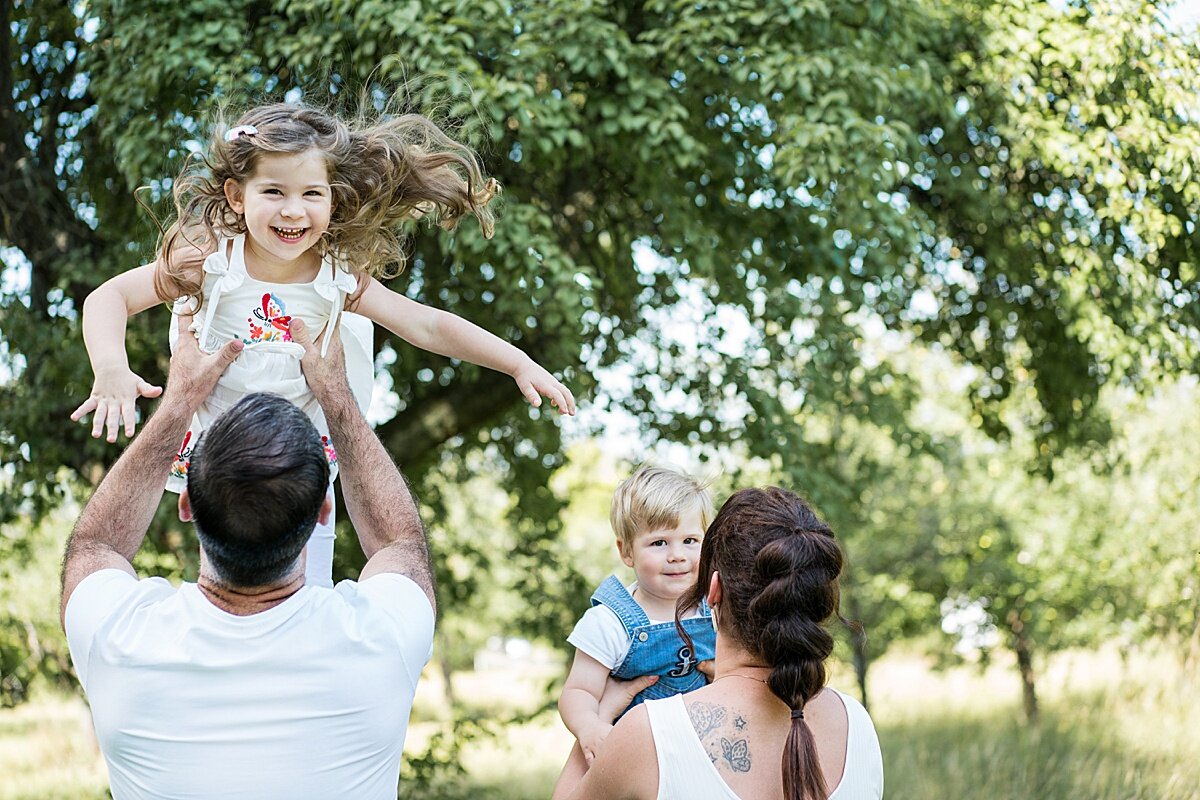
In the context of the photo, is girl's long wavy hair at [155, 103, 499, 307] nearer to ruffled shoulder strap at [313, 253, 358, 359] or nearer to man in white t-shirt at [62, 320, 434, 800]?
ruffled shoulder strap at [313, 253, 358, 359]

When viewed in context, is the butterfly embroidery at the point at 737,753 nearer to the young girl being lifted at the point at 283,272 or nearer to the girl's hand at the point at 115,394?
the young girl being lifted at the point at 283,272

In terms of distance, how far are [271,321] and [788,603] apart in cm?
139

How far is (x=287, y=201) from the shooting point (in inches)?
106

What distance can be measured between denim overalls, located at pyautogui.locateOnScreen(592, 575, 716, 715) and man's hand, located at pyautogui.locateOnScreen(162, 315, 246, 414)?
100cm

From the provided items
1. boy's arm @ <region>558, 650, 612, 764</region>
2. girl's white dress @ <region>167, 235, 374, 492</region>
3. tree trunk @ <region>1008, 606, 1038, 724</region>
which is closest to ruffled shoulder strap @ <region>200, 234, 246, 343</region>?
girl's white dress @ <region>167, 235, 374, 492</region>

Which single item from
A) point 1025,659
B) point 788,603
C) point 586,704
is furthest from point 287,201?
point 1025,659

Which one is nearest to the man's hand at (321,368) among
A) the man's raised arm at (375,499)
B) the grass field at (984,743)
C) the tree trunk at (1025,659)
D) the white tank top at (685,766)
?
Result: the man's raised arm at (375,499)

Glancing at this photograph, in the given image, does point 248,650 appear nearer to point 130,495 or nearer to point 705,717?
point 130,495

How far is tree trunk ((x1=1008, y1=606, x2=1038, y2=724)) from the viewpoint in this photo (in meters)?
10.8

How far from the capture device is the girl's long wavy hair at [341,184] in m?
2.75

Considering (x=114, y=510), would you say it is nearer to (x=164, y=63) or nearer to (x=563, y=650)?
(x=164, y=63)

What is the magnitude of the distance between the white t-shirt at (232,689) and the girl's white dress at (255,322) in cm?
86

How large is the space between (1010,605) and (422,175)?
9917 millimetres

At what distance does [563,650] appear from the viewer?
957cm
